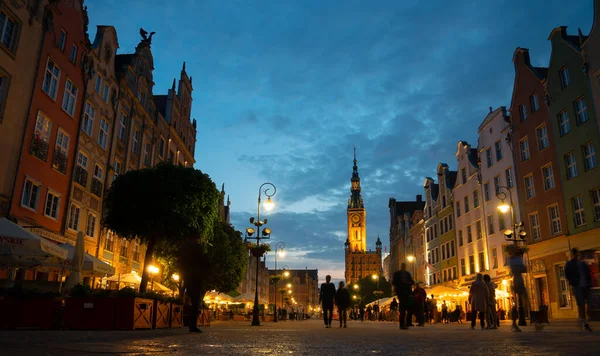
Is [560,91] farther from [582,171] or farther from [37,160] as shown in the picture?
[37,160]

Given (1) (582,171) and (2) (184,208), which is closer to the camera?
(2) (184,208)

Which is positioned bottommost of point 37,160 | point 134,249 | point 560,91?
point 134,249

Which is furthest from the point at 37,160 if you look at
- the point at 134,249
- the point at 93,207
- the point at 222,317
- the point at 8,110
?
the point at 222,317

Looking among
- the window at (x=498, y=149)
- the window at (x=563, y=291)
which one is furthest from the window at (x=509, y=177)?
the window at (x=563, y=291)

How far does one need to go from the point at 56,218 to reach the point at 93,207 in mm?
3870

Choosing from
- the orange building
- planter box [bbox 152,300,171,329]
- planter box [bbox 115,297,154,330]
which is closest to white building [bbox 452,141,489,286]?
planter box [bbox 152,300,171,329]

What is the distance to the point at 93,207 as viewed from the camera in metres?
26.4

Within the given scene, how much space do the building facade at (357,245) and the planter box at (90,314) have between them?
15564 cm

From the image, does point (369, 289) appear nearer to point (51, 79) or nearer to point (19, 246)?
point (51, 79)

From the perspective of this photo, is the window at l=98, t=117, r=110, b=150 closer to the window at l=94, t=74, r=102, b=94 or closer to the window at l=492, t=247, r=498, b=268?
the window at l=94, t=74, r=102, b=94

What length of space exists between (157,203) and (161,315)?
8.19 meters

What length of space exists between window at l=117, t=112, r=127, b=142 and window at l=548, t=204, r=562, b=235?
27021 millimetres

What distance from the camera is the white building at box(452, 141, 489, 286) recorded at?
38.9 metres

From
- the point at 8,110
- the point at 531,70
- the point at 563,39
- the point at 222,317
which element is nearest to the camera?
the point at 8,110
